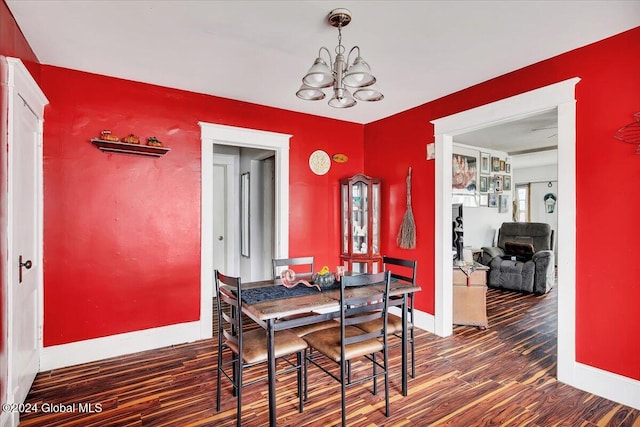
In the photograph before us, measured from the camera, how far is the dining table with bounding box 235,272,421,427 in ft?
6.48

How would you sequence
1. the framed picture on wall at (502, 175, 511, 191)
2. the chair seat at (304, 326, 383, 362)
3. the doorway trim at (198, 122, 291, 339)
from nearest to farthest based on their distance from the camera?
the chair seat at (304, 326, 383, 362) < the doorway trim at (198, 122, 291, 339) < the framed picture on wall at (502, 175, 511, 191)

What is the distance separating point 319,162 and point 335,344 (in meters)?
2.62

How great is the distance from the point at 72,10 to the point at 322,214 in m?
3.07

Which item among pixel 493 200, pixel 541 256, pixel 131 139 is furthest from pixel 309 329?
pixel 493 200

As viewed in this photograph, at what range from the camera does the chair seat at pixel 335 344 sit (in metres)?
2.14

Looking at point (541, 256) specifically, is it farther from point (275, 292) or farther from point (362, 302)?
point (275, 292)

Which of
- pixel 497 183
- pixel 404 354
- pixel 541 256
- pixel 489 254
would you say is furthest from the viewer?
pixel 497 183

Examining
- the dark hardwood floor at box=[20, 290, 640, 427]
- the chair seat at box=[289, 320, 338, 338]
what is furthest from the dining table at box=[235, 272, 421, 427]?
the dark hardwood floor at box=[20, 290, 640, 427]

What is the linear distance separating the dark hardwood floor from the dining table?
0.33m

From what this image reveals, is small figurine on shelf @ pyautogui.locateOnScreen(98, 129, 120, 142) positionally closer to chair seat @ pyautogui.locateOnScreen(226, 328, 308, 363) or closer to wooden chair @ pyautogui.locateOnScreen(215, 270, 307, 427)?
wooden chair @ pyautogui.locateOnScreen(215, 270, 307, 427)

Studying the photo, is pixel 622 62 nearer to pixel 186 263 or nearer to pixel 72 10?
pixel 72 10

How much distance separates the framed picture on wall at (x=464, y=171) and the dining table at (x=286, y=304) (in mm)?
3907

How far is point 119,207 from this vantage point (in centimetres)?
311

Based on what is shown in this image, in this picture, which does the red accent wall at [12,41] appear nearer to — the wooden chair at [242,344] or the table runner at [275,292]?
the wooden chair at [242,344]
